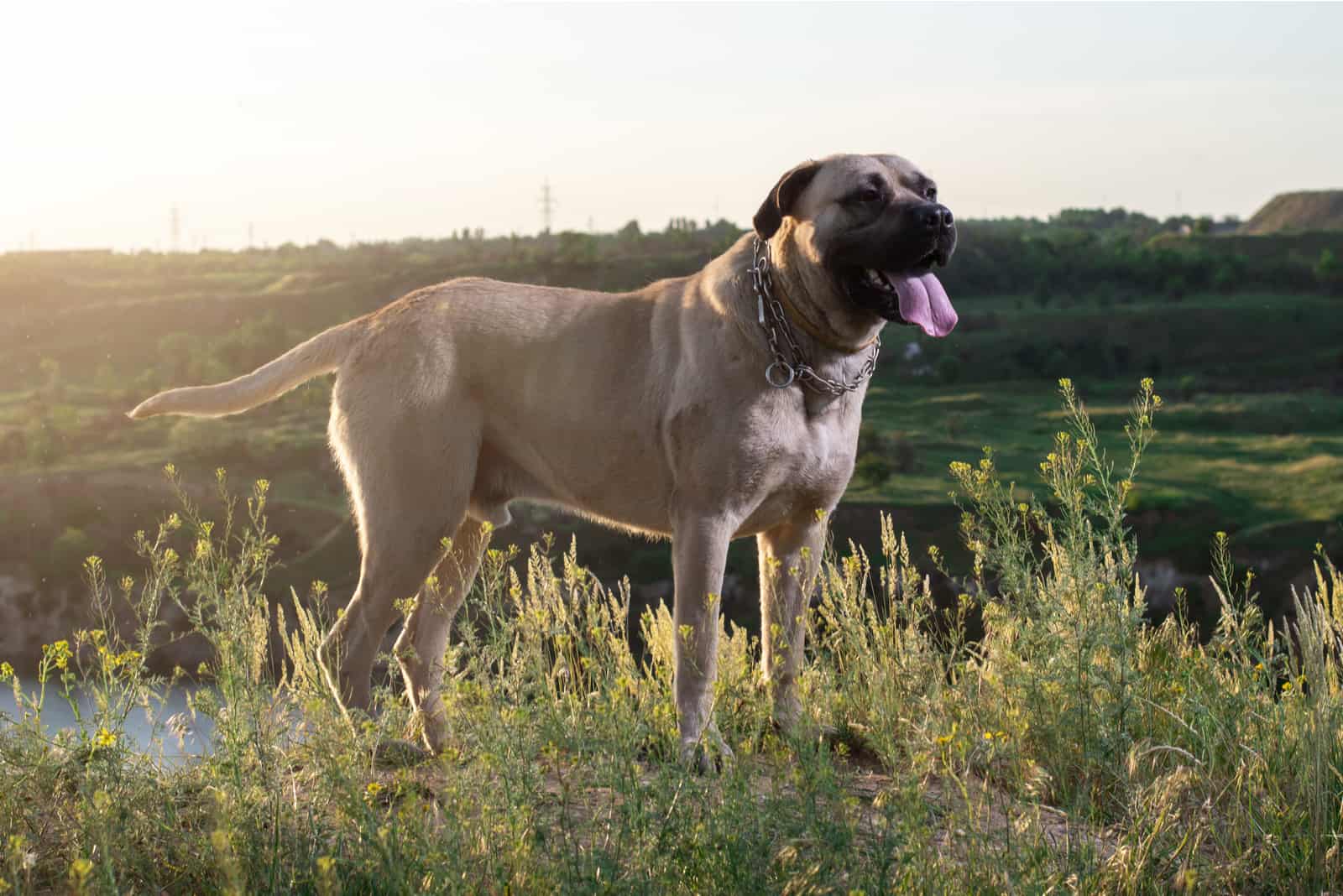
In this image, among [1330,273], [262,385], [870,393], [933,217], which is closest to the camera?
[933,217]

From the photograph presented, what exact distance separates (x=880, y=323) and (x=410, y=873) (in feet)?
8.48

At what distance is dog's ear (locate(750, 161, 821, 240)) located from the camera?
15.6 ft

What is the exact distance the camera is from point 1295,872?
3832 mm

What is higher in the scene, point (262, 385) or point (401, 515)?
point (262, 385)

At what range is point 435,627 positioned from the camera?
541 cm

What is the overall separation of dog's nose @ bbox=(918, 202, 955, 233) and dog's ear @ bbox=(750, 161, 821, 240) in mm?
492

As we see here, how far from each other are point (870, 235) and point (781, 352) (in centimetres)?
52

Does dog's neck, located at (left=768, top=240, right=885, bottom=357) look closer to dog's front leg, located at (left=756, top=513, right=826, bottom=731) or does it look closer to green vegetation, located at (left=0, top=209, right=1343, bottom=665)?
dog's front leg, located at (left=756, top=513, right=826, bottom=731)

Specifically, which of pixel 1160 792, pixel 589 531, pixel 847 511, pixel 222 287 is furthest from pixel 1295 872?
pixel 222 287

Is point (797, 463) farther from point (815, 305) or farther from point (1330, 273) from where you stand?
point (1330, 273)

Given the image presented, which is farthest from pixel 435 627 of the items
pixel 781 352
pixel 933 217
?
pixel 933 217

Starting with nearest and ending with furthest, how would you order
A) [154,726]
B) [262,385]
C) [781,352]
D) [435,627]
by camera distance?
1. [154,726]
2. [781,352]
3. [262,385]
4. [435,627]

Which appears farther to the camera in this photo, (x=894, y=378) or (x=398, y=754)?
(x=894, y=378)

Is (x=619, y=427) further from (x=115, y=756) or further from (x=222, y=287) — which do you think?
(x=222, y=287)
